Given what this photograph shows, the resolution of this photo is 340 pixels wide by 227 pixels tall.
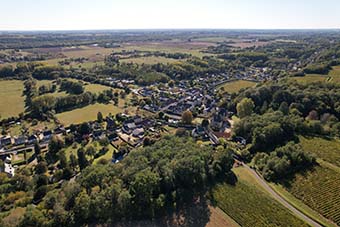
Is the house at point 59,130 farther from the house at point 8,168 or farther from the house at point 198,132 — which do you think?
the house at point 198,132

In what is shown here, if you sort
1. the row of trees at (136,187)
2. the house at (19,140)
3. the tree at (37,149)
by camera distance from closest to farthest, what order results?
the row of trees at (136,187) → the tree at (37,149) → the house at (19,140)

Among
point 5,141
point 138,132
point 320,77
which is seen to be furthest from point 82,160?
point 320,77

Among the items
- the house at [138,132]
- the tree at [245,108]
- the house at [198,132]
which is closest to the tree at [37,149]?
the house at [138,132]

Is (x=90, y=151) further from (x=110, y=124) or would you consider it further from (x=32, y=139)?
(x=32, y=139)

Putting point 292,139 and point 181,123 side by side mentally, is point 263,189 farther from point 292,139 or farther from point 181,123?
point 181,123

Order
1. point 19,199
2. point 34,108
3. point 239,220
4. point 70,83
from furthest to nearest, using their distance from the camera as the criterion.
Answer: point 70,83 → point 34,108 → point 19,199 → point 239,220

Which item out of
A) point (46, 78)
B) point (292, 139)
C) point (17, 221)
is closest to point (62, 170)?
point (17, 221)
